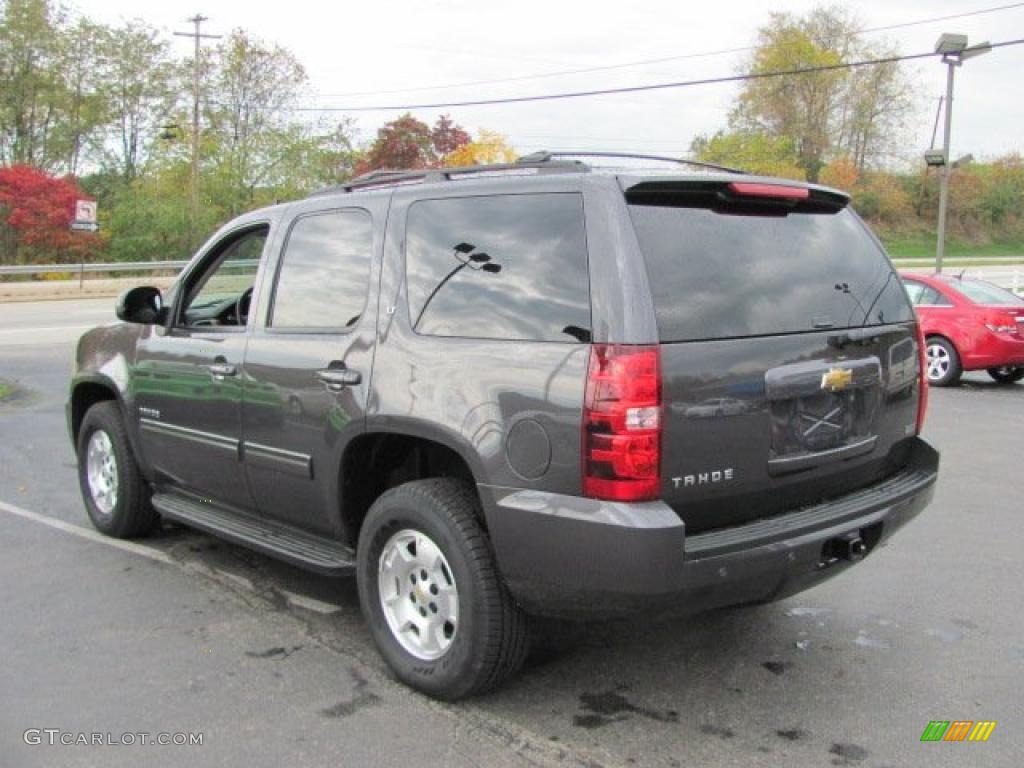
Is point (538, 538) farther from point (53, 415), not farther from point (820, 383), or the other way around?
point (53, 415)

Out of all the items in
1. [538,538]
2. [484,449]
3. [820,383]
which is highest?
[820,383]

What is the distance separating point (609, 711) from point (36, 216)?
3749 cm

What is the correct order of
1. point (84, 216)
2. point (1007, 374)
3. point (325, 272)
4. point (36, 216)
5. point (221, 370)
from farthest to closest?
point (36, 216) < point (84, 216) < point (1007, 374) < point (221, 370) < point (325, 272)

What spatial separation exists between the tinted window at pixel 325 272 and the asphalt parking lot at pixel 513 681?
54.6 inches

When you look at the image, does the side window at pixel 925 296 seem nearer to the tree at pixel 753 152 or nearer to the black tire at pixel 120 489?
the black tire at pixel 120 489

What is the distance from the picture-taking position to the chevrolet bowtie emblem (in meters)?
3.37

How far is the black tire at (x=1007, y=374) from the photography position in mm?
12773

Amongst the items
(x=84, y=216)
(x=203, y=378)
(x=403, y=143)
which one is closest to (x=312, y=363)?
(x=203, y=378)

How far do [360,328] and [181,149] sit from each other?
47.5 meters

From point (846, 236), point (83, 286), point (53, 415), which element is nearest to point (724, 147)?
point (83, 286)

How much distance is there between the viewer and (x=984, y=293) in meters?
12.6

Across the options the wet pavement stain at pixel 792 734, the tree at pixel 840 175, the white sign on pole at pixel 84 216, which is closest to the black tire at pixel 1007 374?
the wet pavement stain at pixel 792 734

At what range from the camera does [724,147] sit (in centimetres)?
5891

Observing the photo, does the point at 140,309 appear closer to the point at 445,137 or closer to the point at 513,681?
the point at 513,681
